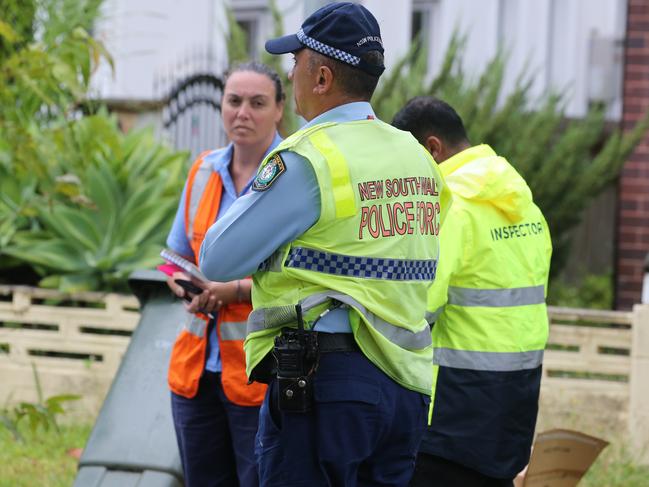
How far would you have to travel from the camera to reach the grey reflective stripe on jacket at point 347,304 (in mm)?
2912

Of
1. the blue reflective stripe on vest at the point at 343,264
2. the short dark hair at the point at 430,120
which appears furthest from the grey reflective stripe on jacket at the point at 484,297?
the blue reflective stripe on vest at the point at 343,264

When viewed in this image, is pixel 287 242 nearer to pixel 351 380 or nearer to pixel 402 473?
pixel 351 380

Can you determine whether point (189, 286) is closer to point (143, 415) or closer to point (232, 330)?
point (232, 330)

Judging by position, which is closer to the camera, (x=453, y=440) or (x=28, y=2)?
(x=453, y=440)

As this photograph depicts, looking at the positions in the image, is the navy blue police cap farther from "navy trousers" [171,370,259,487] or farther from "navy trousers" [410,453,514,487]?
"navy trousers" [410,453,514,487]

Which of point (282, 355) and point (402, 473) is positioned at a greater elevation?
point (282, 355)

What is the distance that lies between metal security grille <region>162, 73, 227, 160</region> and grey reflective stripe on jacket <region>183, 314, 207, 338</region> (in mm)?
5885

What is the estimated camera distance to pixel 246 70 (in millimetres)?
4305

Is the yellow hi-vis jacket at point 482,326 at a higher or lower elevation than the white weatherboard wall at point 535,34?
higher

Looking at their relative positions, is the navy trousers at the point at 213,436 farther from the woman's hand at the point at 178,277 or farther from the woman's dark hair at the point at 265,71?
the woman's dark hair at the point at 265,71

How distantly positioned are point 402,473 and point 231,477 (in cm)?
117

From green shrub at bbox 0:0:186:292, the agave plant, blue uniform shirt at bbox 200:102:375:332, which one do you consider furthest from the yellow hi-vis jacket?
the agave plant

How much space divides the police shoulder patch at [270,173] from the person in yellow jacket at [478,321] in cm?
110

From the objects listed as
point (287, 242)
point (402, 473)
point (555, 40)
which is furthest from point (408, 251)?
point (555, 40)
